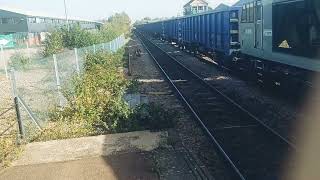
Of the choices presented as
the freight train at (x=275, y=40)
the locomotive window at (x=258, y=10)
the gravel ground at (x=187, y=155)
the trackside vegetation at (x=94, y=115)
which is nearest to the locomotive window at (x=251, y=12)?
the freight train at (x=275, y=40)

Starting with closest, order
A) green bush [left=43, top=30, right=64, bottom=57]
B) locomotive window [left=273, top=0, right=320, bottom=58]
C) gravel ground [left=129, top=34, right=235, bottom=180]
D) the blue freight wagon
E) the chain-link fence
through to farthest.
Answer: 1. gravel ground [left=129, top=34, right=235, bottom=180]
2. the chain-link fence
3. locomotive window [left=273, top=0, right=320, bottom=58]
4. the blue freight wagon
5. green bush [left=43, top=30, right=64, bottom=57]

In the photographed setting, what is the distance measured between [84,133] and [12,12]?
2279 inches

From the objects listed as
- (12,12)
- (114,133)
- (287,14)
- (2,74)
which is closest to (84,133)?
(114,133)

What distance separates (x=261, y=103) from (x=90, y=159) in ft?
20.9

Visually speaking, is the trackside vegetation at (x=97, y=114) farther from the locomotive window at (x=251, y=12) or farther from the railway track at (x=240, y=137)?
the locomotive window at (x=251, y=12)

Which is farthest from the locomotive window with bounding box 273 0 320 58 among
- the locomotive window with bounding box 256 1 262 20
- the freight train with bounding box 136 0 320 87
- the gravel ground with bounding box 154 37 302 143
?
the gravel ground with bounding box 154 37 302 143

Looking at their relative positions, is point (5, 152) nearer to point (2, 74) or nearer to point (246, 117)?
point (246, 117)

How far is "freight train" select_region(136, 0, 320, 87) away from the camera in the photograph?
399 inches

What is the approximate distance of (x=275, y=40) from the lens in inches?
473

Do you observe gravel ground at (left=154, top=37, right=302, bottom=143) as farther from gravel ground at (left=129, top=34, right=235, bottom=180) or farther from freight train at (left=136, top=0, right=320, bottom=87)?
gravel ground at (left=129, top=34, right=235, bottom=180)

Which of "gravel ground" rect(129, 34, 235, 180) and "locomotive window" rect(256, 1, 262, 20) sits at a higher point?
"locomotive window" rect(256, 1, 262, 20)

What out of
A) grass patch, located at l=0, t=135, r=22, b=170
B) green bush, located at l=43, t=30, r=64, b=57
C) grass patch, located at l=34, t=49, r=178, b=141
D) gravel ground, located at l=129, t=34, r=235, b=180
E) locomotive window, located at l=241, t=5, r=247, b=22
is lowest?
gravel ground, located at l=129, t=34, r=235, b=180

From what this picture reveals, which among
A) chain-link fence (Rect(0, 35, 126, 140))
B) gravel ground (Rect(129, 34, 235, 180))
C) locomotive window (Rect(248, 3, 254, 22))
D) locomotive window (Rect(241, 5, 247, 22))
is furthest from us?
locomotive window (Rect(241, 5, 247, 22))

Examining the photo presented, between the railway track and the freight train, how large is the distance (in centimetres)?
172
